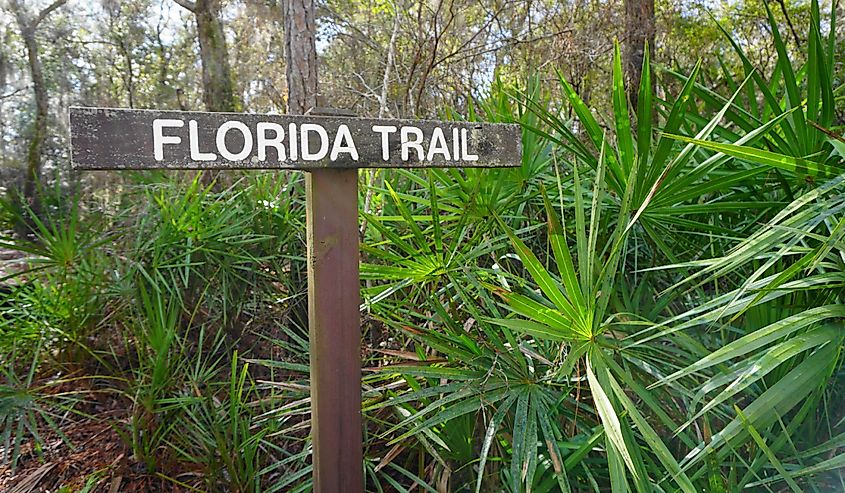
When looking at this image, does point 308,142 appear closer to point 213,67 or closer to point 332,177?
point 332,177

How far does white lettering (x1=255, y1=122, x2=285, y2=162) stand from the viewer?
3.79ft

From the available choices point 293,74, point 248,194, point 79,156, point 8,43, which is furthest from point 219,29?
point 79,156

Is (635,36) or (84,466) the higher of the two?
(635,36)

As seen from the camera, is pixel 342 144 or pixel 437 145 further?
pixel 437 145

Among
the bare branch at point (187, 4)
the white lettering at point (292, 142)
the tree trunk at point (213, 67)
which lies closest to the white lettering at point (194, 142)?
the white lettering at point (292, 142)

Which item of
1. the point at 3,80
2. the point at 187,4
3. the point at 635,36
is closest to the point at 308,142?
the point at 635,36

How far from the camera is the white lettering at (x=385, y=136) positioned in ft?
4.20

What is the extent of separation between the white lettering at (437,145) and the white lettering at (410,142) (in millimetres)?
22

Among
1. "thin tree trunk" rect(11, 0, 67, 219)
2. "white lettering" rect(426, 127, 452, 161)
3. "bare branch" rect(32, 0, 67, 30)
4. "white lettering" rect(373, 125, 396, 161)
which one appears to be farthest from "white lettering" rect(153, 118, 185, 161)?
"bare branch" rect(32, 0, 67, 30)

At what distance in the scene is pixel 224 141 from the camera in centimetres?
113

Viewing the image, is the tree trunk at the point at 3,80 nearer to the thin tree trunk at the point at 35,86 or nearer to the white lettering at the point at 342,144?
the thin tree trunk at the point at 35,86

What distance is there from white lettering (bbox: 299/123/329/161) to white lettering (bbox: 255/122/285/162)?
4 centimetres

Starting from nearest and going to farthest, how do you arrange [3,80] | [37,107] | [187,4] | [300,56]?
[300,56] → [187,4] → [37,107] → [3,80]

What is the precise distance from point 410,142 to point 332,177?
19 centimetres
